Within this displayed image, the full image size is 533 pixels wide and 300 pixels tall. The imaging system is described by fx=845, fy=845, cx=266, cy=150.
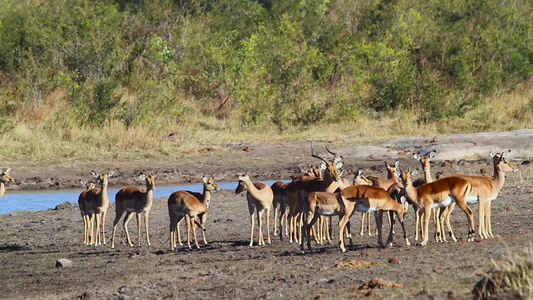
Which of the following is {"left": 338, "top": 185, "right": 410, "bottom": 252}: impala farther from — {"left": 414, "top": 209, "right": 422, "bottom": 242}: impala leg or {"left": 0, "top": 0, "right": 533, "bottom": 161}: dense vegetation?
{"left": 0, "top": 0, "right": 533, "bottom": 161}: dense vegetation

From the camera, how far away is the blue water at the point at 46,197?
670 inches

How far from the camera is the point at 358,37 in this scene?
3189 centimetres

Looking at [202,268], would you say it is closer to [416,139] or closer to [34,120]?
[416,139]

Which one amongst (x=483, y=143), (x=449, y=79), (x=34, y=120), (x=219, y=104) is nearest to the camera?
(x=483, y=143)

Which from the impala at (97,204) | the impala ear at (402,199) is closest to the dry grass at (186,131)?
the impala at (97,204)

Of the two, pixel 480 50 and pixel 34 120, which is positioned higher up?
pixel 480 50

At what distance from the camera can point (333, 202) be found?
10.5m

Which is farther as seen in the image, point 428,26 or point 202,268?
point 428,26

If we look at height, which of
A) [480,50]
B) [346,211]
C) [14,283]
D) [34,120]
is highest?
[480,50]

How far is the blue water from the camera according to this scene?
670 inches

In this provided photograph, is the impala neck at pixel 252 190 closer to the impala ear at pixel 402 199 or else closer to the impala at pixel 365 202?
the impala at pixel 365 202

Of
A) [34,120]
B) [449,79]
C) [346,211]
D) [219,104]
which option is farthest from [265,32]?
[346,211]

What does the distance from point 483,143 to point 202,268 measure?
12497 millimetres

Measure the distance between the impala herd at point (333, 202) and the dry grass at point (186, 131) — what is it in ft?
23.5
